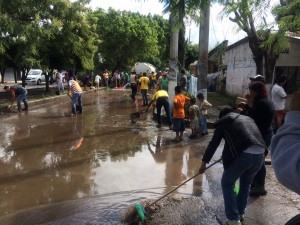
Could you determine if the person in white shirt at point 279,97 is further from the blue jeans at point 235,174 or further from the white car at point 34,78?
the white car at point 34,78

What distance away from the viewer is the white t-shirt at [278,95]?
8.95 metres

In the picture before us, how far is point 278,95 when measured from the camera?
9.04 m

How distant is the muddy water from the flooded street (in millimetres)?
14

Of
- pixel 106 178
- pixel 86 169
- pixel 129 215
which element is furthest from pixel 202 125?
pixel 129 215

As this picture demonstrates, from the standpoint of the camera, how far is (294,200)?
527cm

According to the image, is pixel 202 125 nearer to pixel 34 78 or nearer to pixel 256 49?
pixel 256 49

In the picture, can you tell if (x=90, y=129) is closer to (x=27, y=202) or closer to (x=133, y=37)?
(x=27, y=202)

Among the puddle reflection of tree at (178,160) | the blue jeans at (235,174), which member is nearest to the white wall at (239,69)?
the puddle reflection of tree at (178,160)

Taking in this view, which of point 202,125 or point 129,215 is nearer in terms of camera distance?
point 129,215

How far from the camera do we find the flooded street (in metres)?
4.80

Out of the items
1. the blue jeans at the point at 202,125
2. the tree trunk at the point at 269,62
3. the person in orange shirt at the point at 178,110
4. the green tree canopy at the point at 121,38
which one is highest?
the green tree canopy at the point at 121,38

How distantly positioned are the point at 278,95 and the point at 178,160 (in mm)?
3325

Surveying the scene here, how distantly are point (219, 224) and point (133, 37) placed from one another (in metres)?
34.6

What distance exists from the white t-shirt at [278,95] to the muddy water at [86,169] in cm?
238
